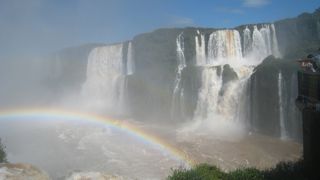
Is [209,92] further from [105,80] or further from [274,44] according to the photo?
[105,80]

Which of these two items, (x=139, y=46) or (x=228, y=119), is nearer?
(x=228, y=119)

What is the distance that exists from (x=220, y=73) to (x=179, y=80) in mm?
6820

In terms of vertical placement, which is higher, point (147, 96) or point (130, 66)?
point (130, 66)

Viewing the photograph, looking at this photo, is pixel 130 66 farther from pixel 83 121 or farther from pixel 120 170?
pixel 120 170

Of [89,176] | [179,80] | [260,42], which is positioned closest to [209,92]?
[179,80]

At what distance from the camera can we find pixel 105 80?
6262 cm

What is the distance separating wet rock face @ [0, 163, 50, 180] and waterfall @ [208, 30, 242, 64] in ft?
133

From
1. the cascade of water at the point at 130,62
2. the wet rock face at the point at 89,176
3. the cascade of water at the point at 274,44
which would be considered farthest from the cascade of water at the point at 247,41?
the wet rock face at the point at 89,176

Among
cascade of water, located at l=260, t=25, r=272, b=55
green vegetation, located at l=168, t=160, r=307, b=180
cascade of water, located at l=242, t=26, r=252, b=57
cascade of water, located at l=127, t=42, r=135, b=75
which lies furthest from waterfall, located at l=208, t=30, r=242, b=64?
green vegetation, located at l=168, t=160, r=307, b=180

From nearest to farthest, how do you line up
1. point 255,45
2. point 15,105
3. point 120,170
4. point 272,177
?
1. point 272,177
2. point 120,170
3. point 255,45
4. point 15,105

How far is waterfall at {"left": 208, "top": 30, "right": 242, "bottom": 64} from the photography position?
170 feet

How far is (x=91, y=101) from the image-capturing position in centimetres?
6344

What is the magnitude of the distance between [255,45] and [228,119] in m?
11.6

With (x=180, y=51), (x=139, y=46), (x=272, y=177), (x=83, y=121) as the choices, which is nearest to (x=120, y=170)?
(x=272, y=177)
